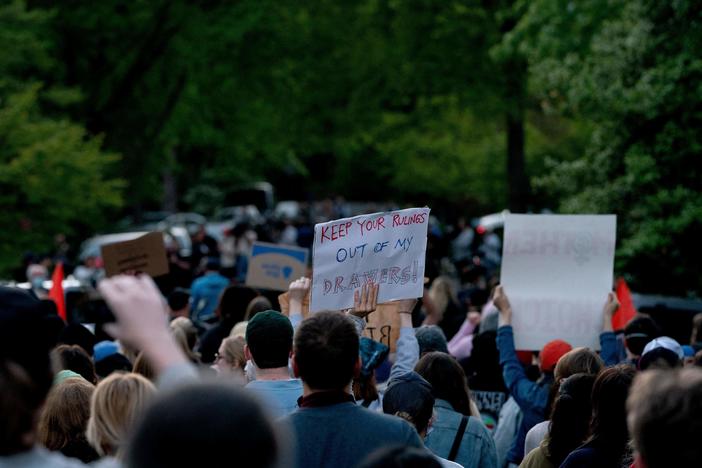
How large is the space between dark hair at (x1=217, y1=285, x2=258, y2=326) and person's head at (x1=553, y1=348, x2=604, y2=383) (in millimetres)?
4157

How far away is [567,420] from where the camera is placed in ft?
17.2

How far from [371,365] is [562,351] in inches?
64.7

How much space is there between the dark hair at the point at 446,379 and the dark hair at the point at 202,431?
3629 mm

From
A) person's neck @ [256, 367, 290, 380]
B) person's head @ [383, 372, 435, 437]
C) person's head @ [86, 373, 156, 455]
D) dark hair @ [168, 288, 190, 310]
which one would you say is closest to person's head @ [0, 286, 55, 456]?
person's head @ [86, 373, 156, 455]

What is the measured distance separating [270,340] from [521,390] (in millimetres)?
2282

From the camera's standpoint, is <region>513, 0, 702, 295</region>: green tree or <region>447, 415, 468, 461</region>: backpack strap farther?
<region>513, 0, 702, 295</region>: green tree

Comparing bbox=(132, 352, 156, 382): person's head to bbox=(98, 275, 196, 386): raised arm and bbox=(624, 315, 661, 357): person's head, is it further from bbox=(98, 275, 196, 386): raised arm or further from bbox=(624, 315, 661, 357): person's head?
bbox=(624, 315, 661, 357): person's head

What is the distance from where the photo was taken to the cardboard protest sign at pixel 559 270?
25.3 ft

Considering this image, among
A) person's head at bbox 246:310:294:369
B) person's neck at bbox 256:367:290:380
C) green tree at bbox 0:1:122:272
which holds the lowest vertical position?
person's neck at bbox 256:367:290:380

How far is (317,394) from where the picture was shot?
156 inches

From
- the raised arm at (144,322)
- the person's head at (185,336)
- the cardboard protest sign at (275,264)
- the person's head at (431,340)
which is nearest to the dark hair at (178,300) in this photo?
the person's head at (185,336)

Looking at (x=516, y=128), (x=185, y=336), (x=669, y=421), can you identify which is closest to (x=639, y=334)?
(x=185, y=336)

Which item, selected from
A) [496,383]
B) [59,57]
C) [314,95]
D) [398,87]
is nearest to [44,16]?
[59,57]

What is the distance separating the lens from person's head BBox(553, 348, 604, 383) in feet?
19.5
